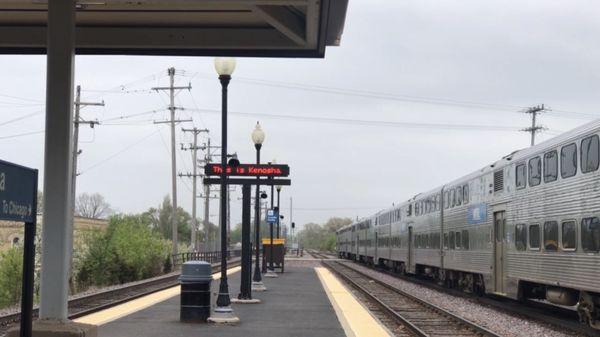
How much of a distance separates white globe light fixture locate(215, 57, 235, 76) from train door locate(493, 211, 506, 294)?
8.33 meters

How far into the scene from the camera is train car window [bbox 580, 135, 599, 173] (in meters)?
12.4

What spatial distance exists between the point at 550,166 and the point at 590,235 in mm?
2661

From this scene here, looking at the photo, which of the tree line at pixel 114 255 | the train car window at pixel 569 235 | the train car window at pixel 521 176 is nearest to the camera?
the train car window at pixel 569 235

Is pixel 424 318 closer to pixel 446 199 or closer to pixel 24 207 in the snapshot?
pixel 446 199

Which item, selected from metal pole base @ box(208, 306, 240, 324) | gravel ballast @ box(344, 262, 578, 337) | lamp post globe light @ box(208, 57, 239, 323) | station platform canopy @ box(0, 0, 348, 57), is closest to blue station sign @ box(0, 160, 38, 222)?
station platform canopy @ box(0, 0, 348, 57)

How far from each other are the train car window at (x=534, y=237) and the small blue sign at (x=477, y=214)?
3974mm

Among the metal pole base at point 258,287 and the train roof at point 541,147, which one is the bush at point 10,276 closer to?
the metal pole base at point 258,287

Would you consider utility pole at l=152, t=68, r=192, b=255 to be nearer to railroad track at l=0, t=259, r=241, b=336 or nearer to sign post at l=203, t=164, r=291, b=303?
railroad track at l=0, t=259, r=241, b=336

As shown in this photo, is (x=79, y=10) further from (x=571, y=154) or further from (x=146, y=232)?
(x=146, y=232)

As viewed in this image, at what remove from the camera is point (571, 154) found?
44.5ft

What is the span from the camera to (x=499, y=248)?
1838 cm

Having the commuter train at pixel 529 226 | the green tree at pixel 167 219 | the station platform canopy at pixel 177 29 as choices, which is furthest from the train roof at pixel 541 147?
the green tree at pixel 167 219

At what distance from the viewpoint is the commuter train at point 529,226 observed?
1274 cm

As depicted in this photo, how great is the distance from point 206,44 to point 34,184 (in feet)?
10.4
